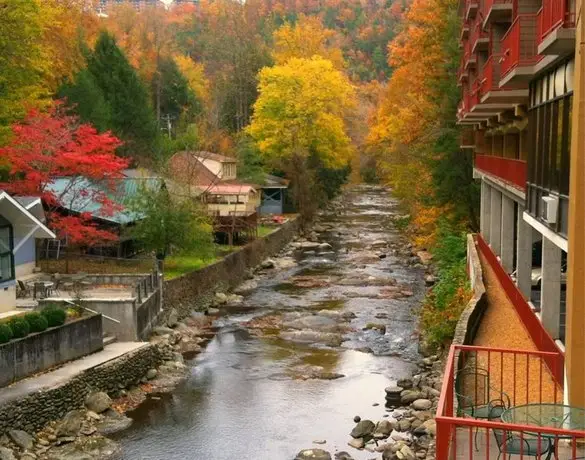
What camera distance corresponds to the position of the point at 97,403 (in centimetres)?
2098

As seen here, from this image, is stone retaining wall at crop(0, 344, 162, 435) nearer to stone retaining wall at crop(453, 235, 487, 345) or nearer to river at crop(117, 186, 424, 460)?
river at crop(117, 186, 424, 460)

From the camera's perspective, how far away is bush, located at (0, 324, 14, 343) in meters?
19.1

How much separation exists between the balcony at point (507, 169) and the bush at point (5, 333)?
46.1 feet

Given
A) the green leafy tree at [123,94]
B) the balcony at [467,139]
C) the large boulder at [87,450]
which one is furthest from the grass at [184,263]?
the green leafy tree at [123,94]

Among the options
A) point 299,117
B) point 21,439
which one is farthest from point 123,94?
point 21,439

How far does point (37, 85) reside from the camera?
39.2 metres

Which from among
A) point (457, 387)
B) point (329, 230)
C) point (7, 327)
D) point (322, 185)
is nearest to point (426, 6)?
point (329, 230)

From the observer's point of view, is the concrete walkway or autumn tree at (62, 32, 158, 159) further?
autumn tree at (62, 32, 158, 159)

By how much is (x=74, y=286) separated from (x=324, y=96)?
37969mm

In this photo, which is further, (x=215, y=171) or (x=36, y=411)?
(x=215, y=171)

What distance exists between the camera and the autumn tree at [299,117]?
61.9 metres

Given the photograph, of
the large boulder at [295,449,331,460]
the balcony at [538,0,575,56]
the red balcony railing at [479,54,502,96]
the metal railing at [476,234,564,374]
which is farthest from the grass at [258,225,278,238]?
the balcony at [538,0,575,56]

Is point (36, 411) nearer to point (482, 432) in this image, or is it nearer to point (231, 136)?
point (482, 432)

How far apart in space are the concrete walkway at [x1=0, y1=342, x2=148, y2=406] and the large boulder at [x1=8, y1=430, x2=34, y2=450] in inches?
31.4
